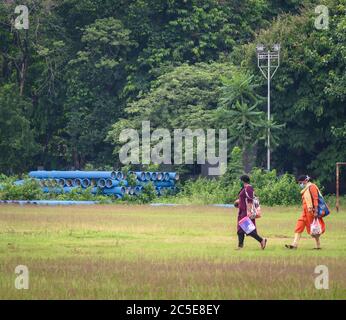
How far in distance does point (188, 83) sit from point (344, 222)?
1010 inches

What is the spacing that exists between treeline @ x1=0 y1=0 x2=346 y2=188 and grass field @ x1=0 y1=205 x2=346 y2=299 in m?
19.8

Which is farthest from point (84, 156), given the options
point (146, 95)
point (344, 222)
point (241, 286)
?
point (241, 286)

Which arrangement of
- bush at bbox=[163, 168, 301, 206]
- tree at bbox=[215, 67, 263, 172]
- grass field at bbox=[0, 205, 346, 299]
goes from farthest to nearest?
tree at bbox=[215, 67, 263, 172]
bush at bbox=[163, 168, 301, 206]
grass field at bbox=[0, 205, 346, 299]

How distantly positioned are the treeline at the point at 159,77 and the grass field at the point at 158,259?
1980 centimetres

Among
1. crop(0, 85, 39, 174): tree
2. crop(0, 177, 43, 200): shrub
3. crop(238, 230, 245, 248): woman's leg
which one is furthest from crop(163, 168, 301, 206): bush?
crop(238, 230, 245, 248): woman's leg

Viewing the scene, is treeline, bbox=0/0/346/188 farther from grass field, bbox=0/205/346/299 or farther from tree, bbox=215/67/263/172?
grass field, bbox=0/205/346/299

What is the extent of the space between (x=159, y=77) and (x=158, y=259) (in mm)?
40472

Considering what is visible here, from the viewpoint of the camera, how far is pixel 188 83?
62.9m

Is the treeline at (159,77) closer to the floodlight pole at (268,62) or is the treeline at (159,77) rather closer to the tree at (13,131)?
the tree at (13,131)

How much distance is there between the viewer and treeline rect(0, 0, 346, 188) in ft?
191

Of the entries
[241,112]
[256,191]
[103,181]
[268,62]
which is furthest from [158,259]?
[268,62]

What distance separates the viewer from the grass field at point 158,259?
18828mm

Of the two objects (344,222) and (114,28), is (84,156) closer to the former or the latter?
(114,28)
